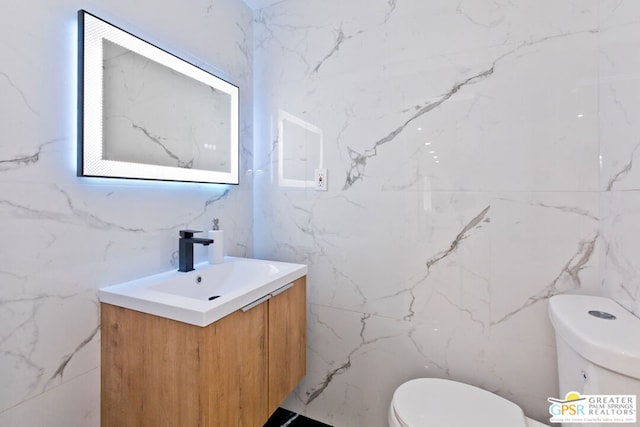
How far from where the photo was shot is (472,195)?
1.27 metres

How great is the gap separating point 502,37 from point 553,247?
0.88m

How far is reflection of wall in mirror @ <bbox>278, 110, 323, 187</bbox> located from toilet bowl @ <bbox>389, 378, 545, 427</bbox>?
3.42 feet

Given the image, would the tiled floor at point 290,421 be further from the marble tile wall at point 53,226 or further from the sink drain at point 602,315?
the sink drain at point 602,315

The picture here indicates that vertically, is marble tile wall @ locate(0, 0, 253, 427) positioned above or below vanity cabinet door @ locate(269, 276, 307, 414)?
above

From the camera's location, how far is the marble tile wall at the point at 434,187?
1.15 meters

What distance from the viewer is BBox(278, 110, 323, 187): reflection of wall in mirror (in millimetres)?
1576

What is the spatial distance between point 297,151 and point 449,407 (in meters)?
1.31

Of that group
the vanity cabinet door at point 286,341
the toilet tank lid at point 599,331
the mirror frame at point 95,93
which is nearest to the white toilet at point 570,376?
the toilet tank lid at point 599,331

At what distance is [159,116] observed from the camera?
119 cm

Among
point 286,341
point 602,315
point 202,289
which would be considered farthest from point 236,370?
point 602,315

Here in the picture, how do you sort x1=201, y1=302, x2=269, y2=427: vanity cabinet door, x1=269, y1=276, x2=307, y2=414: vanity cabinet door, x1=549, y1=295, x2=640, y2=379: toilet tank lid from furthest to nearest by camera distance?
x1=269, y1=276, x2=307, y2=414: vanity cabinet door, x1=201, y1=302, x2=269, y2=427: vanity cabinet door, x1=549, y1=295, x2=640, y2=379: toilet tank lid

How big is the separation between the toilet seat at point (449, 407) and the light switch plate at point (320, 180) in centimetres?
96
